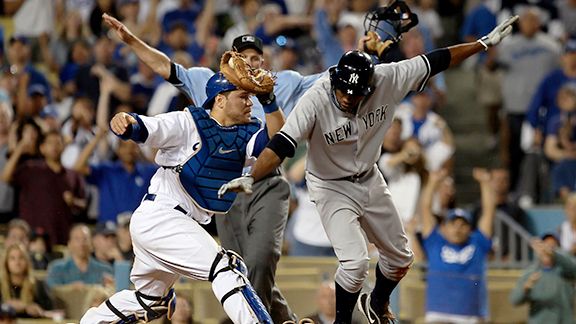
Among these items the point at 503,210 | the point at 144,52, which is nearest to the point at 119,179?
the point at 503,210

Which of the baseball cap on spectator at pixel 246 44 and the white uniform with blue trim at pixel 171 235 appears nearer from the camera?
the white uniform with blue trim at pixel 171 235

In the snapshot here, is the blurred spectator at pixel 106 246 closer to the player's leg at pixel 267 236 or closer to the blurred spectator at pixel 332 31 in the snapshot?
the player's leg at pixel 267 236

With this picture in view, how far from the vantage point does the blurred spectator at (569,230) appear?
13.0 meters

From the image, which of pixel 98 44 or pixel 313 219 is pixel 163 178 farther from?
pixel 98 44

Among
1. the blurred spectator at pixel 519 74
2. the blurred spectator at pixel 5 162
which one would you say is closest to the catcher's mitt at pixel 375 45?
the blurred spectator at pixel 5 162

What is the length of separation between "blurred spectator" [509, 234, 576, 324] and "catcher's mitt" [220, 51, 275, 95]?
4664mm

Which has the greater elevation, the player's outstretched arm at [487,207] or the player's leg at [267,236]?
the player's leg at [267,236]

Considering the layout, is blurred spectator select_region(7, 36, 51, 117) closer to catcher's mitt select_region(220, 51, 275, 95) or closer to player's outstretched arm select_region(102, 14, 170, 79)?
player's outstretched arm select_region(102, 14, 170, 79)

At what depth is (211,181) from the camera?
810cm

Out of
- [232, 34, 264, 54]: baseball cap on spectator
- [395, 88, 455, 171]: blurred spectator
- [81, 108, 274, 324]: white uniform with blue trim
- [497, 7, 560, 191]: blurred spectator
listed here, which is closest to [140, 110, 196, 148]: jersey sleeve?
[81, 108, 274, 324]: white uniform with blue trim

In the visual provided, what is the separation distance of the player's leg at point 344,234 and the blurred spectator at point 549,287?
3840mm

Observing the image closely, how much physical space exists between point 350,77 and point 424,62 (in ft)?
2.25

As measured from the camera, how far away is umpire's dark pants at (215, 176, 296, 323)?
8.88 m

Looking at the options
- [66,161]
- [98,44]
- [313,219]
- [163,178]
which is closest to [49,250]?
[66,161]
